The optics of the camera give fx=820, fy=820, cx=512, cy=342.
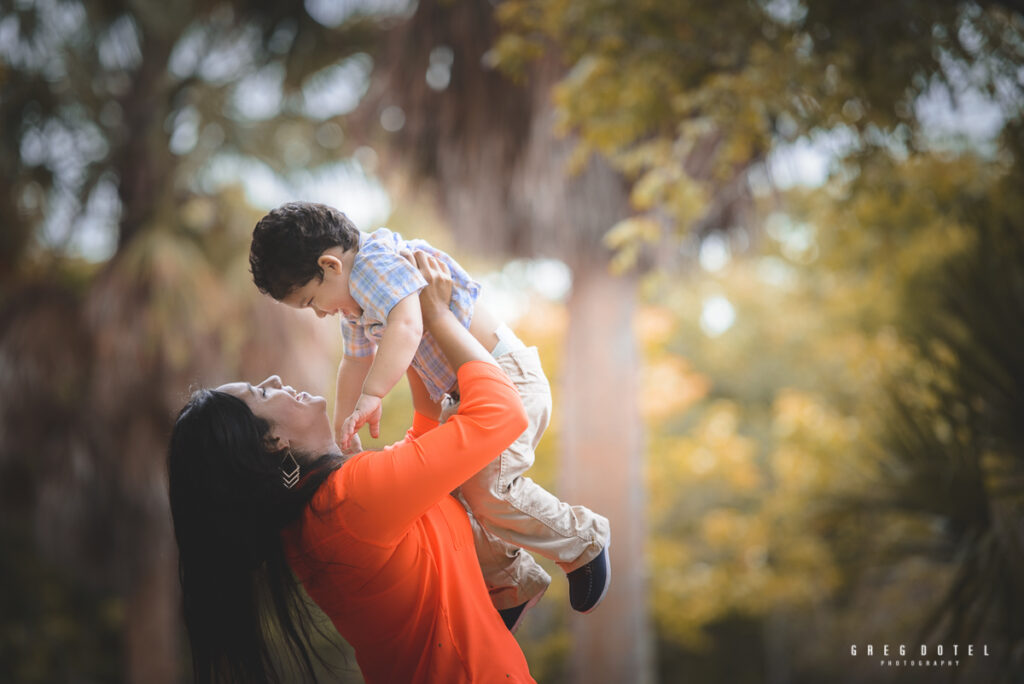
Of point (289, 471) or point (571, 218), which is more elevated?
point (571, 218)

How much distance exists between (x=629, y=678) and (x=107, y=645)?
8419 millimetres

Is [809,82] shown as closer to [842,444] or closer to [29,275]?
[842,444]

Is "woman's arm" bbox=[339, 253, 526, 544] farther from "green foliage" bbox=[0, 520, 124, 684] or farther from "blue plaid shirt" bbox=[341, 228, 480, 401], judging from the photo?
"green foliage" bbox=[0, 520, 124, 684]

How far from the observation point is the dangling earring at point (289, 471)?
5.40 ft

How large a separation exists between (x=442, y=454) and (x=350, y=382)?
400 mm

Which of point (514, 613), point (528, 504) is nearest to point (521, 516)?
point (528, 504)

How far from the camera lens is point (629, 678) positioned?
600 cm

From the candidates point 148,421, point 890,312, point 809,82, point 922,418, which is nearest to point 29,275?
point 148,421

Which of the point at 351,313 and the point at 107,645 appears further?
the point at 107,645

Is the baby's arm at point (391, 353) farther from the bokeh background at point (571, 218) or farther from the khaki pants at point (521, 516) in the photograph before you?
the bokeh background at point (571, 218)

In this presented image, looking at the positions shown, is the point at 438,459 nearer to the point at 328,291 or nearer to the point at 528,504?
the point at 528,504

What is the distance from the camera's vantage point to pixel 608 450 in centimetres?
617

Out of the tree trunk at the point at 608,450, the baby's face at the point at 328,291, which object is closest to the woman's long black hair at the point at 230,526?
the baby's face at the point at 328,291

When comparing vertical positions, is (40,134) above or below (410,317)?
above
